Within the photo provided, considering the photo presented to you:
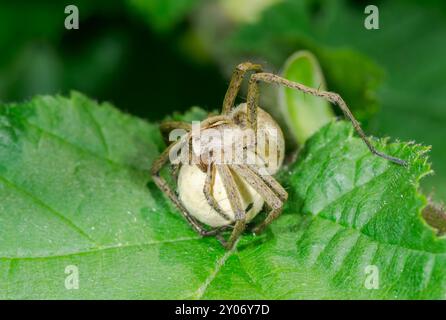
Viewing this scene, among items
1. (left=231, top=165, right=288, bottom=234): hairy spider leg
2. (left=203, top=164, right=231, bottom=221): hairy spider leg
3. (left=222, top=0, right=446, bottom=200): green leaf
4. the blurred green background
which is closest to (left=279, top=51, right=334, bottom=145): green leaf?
(left=231, top=165, right=288, bottom=234): hairy spider leg

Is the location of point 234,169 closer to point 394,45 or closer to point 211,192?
point 211,192

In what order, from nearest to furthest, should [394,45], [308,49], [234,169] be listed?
[234,169] → [308,49] → [394,45]

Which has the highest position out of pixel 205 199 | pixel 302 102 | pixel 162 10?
pixel 162 10

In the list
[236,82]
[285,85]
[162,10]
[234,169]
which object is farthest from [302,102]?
[162,10]

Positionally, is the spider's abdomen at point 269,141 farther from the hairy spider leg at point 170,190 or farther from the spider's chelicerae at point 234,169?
the hairy spider leg at point 170,190

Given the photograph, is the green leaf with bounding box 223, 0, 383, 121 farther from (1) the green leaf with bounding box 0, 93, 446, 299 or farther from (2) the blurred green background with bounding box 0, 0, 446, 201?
(1) the green leaf with bounding box 0, 93, 446, 299

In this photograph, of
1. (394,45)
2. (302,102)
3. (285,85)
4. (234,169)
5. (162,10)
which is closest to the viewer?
(234,169)

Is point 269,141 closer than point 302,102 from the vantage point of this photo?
Yes

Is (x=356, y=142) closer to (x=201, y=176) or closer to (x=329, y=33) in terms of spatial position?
(x=201, y=176)
